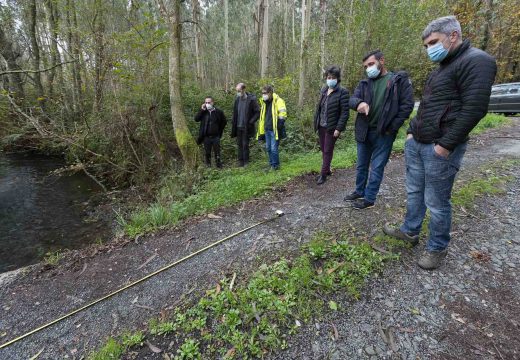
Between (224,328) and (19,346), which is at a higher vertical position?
(224,328)

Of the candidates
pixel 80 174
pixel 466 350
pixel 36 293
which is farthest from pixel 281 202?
pixel 80 174

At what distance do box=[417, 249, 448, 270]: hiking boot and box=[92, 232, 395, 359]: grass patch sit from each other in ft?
1.23

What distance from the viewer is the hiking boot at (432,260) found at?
2.70 metres

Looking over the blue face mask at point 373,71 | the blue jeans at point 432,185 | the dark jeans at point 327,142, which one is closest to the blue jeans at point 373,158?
the blue face mask at point 373,71

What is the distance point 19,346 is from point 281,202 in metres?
3.61

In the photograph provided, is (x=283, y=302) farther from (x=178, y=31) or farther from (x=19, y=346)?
(x=178, y=31)

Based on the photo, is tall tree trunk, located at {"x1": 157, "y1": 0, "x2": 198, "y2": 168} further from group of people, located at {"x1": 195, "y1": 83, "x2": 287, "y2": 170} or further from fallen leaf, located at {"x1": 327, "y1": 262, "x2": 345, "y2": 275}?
fallen leaf, located at {"x1": 327, "y1": 262, "x2": 345, "y2": 275}

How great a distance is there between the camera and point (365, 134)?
12.1 ft

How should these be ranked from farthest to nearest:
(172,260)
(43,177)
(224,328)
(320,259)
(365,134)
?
(43,177), (365,134), (172,260), (320,259), (224,328)

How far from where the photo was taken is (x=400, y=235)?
10.2 ft

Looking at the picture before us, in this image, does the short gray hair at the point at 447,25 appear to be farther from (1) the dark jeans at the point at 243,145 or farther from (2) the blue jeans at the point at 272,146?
(1) the dark jeans at the point at 243,145

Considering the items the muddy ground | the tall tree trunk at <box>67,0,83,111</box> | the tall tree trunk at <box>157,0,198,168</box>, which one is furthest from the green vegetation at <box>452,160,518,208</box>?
the tall tree trunk at <box>67,0,83,111</box>

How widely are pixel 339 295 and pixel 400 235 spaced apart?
112 cm

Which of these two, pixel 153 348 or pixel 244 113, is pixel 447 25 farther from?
pixel 244 113
